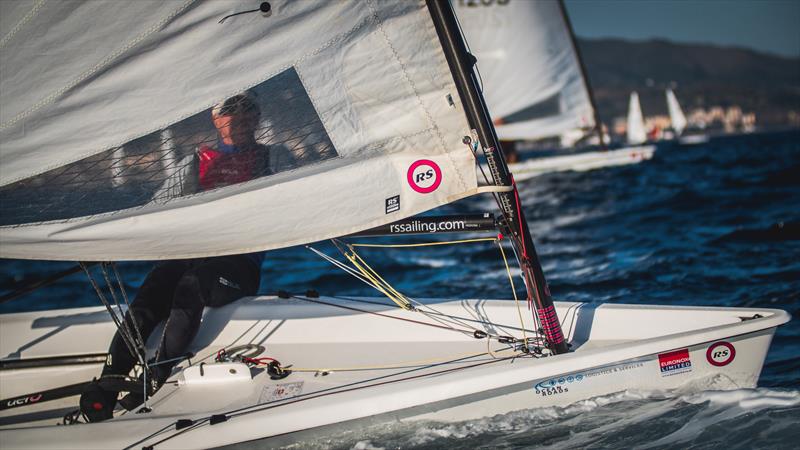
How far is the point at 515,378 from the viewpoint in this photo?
2.57 m

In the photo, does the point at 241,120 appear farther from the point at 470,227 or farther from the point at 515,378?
the point at 515,378

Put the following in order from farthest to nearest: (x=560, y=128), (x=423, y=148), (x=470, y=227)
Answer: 1. (x=560, y=128)
2. (x=470, y=227)
3. (x=423, y=148)

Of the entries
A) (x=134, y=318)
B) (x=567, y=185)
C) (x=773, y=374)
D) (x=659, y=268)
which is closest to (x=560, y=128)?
(x=567, y=185)

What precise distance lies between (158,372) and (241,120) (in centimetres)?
154

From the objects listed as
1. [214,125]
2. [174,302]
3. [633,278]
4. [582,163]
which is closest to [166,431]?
[174,302]

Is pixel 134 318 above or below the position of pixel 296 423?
above

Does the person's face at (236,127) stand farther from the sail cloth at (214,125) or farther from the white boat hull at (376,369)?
the white boat hull at (376,369)

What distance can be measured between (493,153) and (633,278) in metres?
3.33

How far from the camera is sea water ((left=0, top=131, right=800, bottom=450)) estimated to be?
2.57 metres

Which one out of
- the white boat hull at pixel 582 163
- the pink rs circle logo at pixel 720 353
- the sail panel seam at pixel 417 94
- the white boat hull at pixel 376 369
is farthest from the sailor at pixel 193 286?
the white boat hull at pixel 582 163

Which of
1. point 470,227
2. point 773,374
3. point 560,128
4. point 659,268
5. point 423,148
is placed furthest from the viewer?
point 560,128

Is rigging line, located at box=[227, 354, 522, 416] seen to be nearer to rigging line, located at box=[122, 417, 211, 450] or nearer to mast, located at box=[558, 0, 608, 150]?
rigging line, located at box=[122, 417, 211, 450]

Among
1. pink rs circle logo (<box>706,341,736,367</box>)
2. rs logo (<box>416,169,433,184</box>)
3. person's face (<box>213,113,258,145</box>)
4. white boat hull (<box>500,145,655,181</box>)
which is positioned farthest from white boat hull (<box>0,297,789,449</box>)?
white boat hull (<box>500,145,655,181</box>)

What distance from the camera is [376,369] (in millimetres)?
3074
